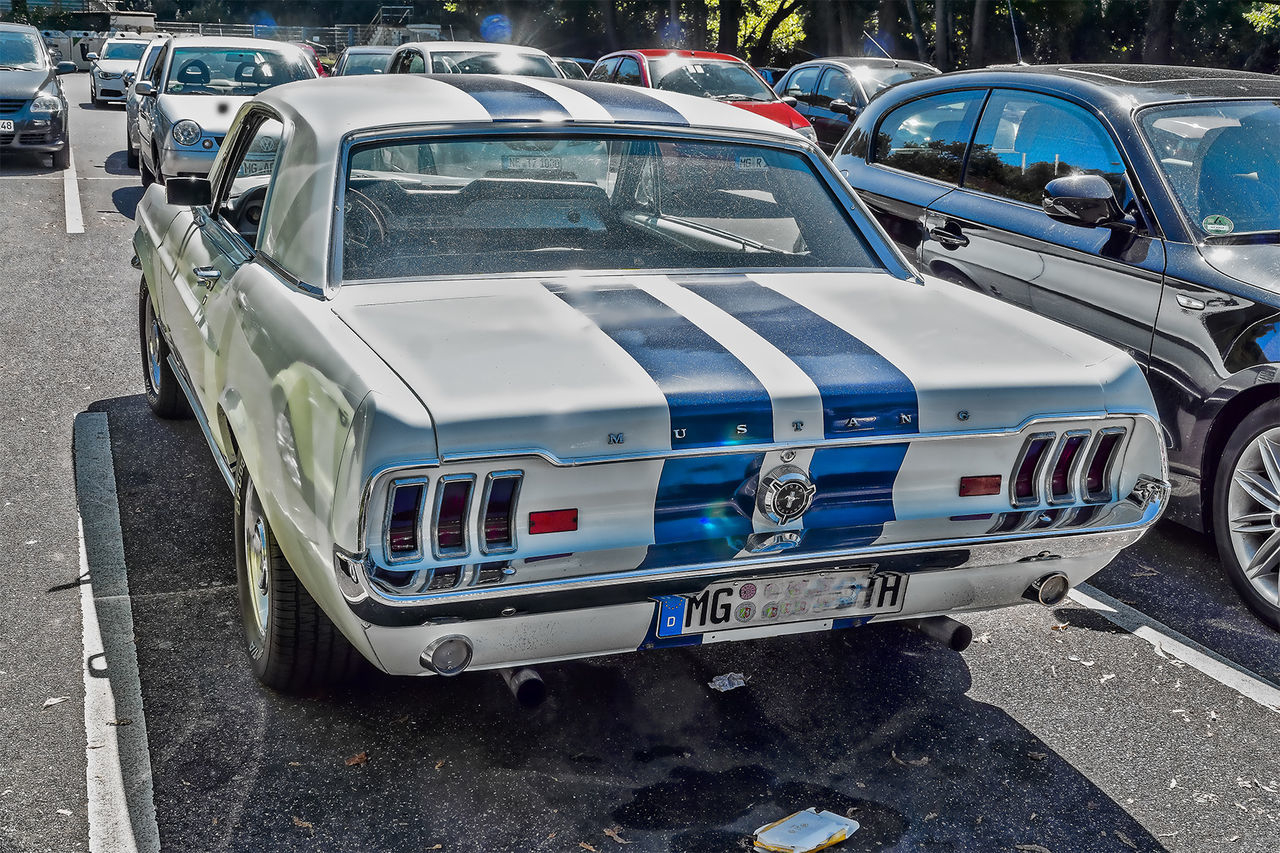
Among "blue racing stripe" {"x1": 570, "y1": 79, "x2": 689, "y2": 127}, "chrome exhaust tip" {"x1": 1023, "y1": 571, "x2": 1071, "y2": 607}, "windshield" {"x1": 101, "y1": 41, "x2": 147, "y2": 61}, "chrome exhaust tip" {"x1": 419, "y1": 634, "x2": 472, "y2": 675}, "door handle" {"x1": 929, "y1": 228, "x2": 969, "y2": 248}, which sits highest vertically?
"windshield" {"x1": 101, "y1": 41, "x2": 147, "y2": 61}

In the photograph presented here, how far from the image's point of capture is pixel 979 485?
3197 mm

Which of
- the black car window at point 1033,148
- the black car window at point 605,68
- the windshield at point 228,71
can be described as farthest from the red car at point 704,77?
the black car window at point 1033,148

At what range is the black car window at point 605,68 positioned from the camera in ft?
59.5

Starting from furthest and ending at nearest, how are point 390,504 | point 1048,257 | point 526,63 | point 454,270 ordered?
point 526,63 → point 1048,257 → point 454,270 → point 390,504

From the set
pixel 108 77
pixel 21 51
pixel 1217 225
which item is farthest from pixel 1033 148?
pixel 108 77

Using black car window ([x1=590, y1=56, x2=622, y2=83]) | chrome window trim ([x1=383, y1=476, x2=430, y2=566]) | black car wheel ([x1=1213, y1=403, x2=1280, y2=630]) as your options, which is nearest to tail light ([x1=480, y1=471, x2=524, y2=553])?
chrome window trim ([x1=383, y1=476, x2=430, y2=566])

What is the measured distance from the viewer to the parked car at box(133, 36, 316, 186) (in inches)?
444

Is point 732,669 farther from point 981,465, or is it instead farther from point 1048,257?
point 1048,257

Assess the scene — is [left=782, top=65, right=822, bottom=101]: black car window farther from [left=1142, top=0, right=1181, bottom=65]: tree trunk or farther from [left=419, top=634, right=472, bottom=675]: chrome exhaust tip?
[left=1142, top=0, right=1181, bottom=65]: tree trunk

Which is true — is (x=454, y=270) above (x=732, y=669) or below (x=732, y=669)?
above

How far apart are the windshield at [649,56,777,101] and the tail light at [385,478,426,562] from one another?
1421 cm

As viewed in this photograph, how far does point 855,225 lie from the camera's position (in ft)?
13.9

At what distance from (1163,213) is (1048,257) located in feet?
1.75

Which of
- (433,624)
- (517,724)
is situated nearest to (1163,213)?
(517,724)
